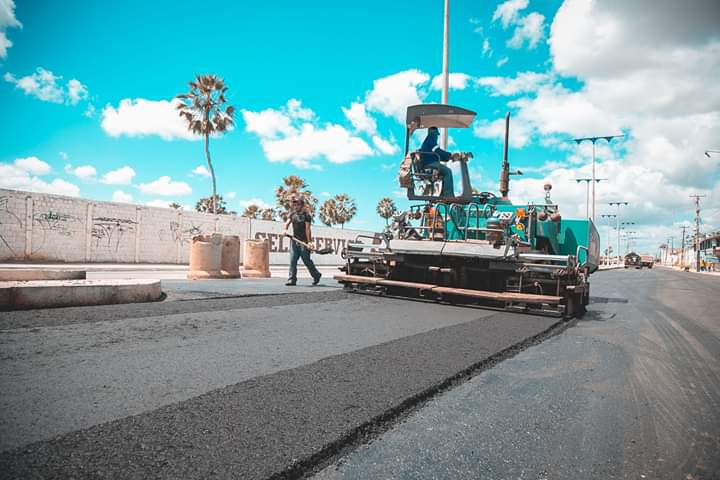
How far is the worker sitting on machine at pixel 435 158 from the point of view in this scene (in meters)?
8.07

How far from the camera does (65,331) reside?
4324mm

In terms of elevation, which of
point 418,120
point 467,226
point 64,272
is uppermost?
point 418,120

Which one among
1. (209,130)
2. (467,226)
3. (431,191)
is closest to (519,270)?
(467,226)

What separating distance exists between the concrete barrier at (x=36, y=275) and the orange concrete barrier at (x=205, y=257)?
4019mm

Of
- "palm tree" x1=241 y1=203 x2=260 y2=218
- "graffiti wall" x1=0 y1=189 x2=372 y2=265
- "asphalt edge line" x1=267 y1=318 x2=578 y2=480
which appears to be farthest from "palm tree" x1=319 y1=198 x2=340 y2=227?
"asphalt edge line" x1=267 y1=318 x2=578 y2=480

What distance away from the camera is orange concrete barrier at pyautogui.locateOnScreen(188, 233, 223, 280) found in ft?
37.0

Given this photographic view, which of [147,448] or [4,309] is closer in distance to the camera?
[147,448]

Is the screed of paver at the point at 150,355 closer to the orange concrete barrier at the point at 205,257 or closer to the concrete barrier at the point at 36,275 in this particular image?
the concrete barrier at the point at 36,275

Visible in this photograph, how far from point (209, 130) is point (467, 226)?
2932 centimetres

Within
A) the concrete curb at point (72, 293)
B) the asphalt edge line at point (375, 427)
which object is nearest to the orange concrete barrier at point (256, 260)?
the concrete curb at point (72, 293)

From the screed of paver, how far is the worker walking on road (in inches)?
163

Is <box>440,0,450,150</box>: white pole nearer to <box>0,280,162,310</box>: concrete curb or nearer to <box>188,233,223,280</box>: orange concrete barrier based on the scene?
<box>188,233,223,280</box>: orange concrete barrier

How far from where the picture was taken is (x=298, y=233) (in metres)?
10.4

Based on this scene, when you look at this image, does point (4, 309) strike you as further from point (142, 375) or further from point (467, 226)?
point (467, 226)
